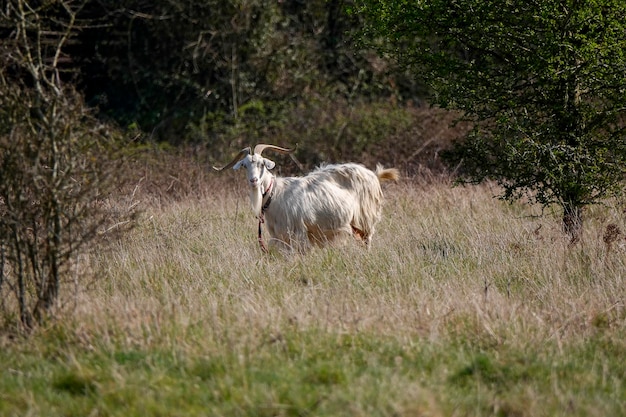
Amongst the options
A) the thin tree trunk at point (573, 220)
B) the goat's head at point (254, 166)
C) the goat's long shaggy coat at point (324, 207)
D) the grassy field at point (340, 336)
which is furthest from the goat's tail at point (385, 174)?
the thin tree trunk at point (573, 220)

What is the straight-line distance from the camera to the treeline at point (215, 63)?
20172mm

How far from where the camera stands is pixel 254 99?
68.2 ft

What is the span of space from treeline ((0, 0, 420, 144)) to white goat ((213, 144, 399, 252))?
33.3ft

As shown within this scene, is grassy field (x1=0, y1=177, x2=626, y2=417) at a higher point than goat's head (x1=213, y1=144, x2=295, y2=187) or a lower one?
lower

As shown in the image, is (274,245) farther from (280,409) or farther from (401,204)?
(280,409)

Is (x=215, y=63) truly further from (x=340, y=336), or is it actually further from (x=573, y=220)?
A: (x=340, y=336)

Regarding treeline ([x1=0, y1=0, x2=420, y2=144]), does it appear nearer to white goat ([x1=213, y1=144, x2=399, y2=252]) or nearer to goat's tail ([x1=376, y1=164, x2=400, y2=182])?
goat's tail ([x1=376, y1=164, x2=400, y2=182])

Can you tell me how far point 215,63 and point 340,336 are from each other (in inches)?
614

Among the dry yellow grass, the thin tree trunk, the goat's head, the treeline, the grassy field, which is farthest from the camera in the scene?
the treeline

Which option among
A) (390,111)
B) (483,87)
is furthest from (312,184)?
(390,111)

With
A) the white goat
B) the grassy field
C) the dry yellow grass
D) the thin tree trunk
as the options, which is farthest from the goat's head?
the thin tree trunk

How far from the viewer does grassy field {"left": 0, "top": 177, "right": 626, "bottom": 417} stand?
500 cm

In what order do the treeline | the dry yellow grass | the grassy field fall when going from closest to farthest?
1. the grassy field
2. the dry yellow grass
3. the treeline

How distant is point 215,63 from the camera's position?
67.5 feet
